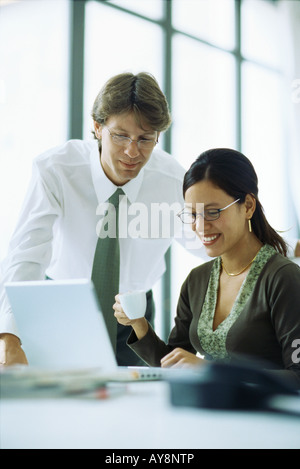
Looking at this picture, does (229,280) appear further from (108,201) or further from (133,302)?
(108,201)

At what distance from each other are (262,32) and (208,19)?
31.5 inches

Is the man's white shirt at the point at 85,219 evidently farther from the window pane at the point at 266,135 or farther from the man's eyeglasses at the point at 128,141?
the window pane at the point at 266,135

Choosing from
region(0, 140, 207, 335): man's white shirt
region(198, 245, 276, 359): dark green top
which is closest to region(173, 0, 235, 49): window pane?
region(0, 140, 207, 335): man's white shirt

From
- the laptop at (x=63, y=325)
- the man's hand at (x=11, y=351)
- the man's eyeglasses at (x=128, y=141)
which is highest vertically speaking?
the man's eyeglasses at (x=128, y=141)

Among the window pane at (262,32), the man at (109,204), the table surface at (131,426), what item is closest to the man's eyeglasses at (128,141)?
the man at (109,204)

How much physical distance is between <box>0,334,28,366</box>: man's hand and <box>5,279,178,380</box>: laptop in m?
0.29

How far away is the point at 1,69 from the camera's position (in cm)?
337

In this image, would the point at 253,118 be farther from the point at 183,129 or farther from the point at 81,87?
the point at 81,87

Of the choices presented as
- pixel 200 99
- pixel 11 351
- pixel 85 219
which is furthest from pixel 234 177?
pixel 200 99

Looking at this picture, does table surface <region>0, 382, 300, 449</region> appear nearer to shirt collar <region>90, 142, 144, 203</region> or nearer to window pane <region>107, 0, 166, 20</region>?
shirt collar <region>90, 142, 144, 203</region>

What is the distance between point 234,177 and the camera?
169 centimetres

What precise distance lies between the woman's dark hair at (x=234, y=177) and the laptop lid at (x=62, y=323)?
795 millimetres

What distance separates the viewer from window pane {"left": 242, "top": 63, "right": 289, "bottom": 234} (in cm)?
525

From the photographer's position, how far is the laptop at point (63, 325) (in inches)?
38.8
